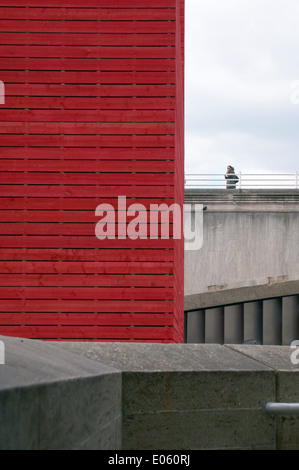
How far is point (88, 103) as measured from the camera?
1364 centimetres

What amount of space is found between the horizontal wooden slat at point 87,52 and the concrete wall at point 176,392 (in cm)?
936

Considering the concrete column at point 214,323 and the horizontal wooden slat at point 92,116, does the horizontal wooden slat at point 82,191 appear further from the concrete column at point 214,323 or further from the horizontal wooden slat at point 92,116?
the concrete column at point 214,323

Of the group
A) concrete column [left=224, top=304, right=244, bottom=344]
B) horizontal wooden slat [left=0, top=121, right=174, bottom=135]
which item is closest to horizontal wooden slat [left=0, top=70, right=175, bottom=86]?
horizontal wooden slat [left=0, top=121, right=174, bottom=135]

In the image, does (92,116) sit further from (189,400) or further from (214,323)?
(214,323)

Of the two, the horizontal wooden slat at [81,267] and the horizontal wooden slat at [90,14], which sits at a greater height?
the horizontal wooden slat at [90,14]

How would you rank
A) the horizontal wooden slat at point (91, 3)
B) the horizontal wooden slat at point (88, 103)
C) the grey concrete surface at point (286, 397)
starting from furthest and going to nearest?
the horizontal wooden slat at point (91, 3), the horizontal wooden slat at point (88, 103), the grey concrete surface at point (286, 397)

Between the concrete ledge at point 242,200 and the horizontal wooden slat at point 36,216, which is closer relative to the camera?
the horizontal wooden slat at point 36,216

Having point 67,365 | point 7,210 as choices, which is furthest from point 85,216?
point 67,365

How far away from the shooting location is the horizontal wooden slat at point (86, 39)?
45.0 feet

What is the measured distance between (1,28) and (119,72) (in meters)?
2.34

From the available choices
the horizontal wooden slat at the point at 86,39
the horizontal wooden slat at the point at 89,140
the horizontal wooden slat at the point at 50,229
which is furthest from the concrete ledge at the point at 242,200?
the horizontal wooden slat at the point at 50,229

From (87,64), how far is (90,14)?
96 centimetres

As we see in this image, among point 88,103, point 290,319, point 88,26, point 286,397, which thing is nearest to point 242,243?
point 290,319
